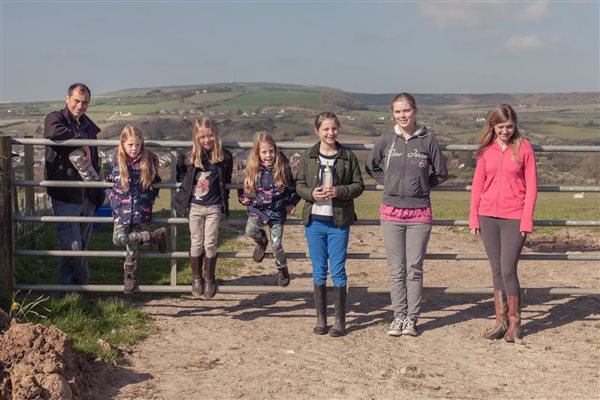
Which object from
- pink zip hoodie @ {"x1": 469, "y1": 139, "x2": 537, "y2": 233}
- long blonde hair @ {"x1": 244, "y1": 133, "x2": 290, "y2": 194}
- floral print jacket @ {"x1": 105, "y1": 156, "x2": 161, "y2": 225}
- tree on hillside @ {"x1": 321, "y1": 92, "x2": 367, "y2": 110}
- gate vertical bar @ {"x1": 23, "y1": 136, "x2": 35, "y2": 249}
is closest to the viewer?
pink zip hoodie @ {"x1": 469, "y1": 139, "x2": 537, "y2": 233}

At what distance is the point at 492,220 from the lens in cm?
626

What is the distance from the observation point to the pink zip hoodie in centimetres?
604

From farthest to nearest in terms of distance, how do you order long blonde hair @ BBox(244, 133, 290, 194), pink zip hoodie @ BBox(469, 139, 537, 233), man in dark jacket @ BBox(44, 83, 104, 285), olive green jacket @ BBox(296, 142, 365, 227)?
1. man in dark jacket @ BBox(44, 83, 104, 285)
2. long blonde hair @ BBox(244, 133, 290, 194)
3. olive green jacket @ BBox(296, 142, 365, 227)
4. pink zip hoodie @ BBox(469, 139, 537, 233)

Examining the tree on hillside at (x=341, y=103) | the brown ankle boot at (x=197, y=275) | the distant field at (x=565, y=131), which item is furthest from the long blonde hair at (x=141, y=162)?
the tree on hillside at (x=341, y=103)

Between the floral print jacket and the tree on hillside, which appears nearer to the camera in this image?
the floral print jacket

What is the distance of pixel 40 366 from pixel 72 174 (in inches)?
98.8

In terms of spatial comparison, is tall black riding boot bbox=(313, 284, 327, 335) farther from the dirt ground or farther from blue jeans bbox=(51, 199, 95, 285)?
blue jeans bbox=(51, 199, 95, 285)

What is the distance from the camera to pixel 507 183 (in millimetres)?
6129

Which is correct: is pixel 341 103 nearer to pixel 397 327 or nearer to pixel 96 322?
pixel 397 327

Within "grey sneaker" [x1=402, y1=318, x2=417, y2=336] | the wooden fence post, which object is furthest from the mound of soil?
"grey sneaker" [x1=402, y1=318, x2=417, y2=336]

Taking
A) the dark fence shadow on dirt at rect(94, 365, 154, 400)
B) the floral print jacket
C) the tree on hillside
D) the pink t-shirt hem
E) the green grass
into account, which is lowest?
the dark fence shadow on dirt at rect(94, 365, 154, 400)

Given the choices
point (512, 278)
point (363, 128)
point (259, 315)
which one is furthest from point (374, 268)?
point (363, 128)

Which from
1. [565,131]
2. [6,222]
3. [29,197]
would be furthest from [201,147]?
[565,131]

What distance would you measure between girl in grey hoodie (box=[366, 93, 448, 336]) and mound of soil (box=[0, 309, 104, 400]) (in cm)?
256
